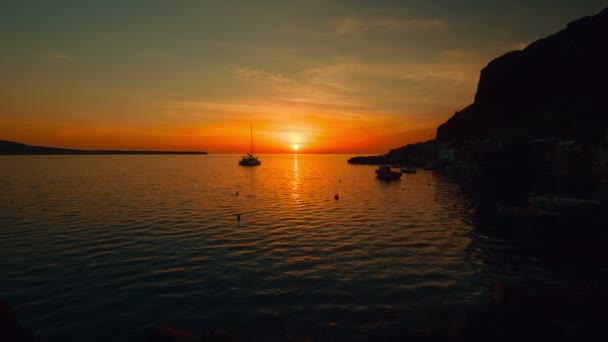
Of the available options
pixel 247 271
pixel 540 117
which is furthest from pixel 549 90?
pixel 247 271

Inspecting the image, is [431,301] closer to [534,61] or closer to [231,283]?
[231,283]

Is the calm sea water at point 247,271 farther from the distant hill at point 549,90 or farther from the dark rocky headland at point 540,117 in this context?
the distant hill at point 549,90

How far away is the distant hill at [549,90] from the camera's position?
11269 cm

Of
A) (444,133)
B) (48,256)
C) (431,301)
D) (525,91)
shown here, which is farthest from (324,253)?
(444,133)

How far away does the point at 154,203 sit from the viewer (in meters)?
45.9

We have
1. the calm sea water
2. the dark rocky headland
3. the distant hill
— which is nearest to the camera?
the calm sea water

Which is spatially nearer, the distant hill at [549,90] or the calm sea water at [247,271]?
the calm sea water at [247,271]

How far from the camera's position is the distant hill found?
370 feet

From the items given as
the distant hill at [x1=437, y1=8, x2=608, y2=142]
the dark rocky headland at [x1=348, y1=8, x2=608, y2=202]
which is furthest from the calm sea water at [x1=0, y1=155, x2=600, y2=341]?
the distant hill at [x1=437, y1=8, x2=608, y2=142]

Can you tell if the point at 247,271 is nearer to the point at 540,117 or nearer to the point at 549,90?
the point at 540,117

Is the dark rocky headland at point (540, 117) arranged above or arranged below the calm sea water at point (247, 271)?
above

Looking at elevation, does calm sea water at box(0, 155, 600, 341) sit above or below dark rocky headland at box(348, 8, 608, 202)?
below

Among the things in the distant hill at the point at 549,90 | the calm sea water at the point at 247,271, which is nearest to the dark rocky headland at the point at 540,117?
the distant hill at the point at 549,90

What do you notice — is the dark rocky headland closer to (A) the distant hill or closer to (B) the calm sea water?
(A) the distant hill
